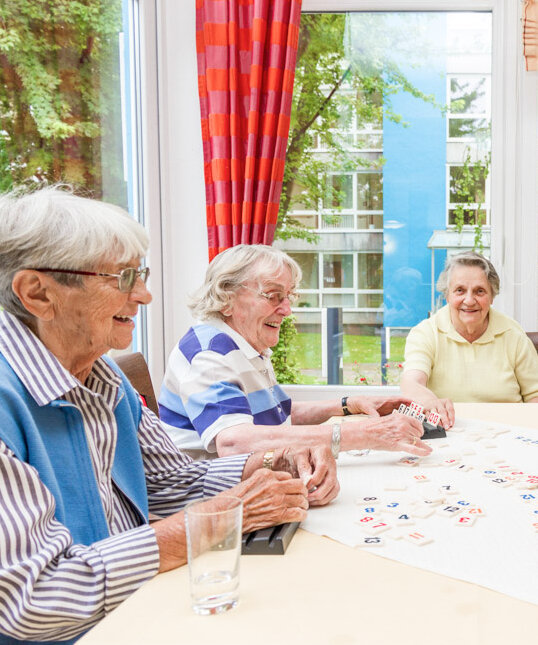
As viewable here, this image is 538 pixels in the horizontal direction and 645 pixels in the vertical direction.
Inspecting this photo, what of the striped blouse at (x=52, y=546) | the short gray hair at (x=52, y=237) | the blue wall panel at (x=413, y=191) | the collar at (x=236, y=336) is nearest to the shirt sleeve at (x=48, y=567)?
the striped blouse at (x=52, y=546)

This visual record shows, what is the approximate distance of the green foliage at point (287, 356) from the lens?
3.76 meters

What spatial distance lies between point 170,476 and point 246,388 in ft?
1.70

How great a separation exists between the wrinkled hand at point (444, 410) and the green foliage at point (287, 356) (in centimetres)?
164

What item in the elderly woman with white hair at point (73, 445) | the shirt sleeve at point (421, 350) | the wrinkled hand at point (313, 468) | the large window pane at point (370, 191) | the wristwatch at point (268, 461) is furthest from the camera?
the large window pane at point (370, 191)

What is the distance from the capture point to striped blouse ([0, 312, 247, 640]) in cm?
94

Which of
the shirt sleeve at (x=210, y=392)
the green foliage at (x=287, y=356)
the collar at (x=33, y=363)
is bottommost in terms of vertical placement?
the green foliage at (x=287, y=356)

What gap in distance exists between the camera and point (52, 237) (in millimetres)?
1156

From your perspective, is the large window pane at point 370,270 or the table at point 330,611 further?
the large window pane at point 370,270

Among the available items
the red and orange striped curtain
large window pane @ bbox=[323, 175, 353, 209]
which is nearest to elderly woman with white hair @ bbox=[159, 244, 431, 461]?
the red and orange striped curtain

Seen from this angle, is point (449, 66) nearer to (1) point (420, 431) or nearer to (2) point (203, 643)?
(1) point (420, 431)

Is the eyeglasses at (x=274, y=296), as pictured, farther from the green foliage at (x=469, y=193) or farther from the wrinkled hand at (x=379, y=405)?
the green foliage at (x=469, y=193)

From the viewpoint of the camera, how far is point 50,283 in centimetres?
117

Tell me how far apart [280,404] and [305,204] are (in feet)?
5.98

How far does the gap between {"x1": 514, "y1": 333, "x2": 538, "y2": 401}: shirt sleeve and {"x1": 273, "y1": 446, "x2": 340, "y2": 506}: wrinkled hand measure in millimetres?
1649
